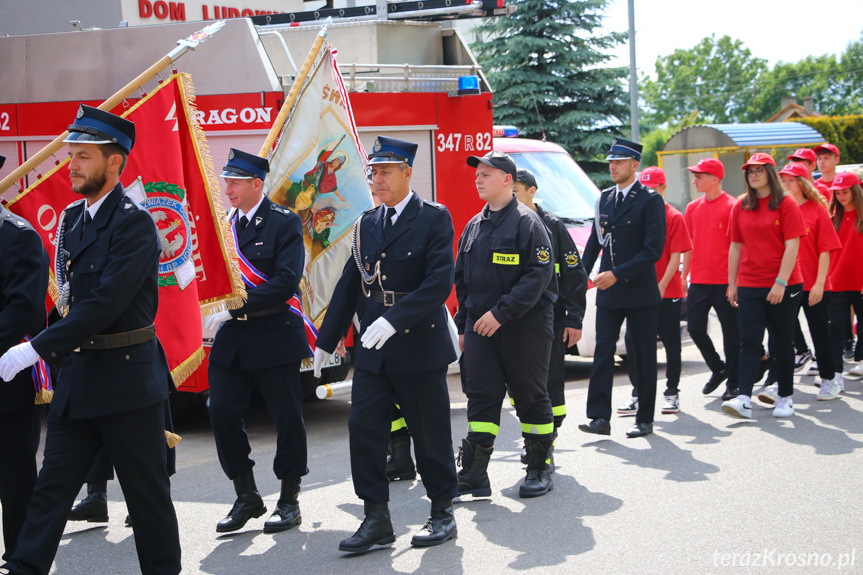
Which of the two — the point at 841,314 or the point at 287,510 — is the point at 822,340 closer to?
the point at 841,314

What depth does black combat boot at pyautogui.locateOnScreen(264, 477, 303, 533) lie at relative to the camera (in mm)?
5504

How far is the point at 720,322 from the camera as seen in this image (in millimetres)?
8914

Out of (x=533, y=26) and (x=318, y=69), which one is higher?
(x=533, y=26)

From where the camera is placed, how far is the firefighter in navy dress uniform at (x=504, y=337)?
19.4ft

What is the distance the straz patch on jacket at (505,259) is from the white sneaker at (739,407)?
296 centimetres

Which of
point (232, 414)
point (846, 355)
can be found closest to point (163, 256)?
point (232, 414)

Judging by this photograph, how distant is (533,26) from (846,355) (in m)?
14.2

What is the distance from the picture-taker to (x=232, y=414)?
5.52 m

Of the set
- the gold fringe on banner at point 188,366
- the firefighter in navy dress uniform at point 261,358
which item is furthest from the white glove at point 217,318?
the gold fringe on banner at point 188,366

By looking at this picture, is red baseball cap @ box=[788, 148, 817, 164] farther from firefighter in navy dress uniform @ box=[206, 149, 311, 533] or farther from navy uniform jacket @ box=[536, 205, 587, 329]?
firefighter in navy dress uniform @ box=[206, 149, 311, 533]

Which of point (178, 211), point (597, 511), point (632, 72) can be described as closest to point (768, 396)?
point (597, 511)

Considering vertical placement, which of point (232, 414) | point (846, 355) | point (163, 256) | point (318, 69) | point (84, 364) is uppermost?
point (318, 69)

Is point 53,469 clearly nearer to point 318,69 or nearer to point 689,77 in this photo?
point 318,69

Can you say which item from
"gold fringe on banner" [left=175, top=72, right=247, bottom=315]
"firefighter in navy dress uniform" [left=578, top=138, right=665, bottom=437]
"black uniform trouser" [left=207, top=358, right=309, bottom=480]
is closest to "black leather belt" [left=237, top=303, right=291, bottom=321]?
"gold fringe on banner" [left=175, top=72, right=247, bottom=315]
